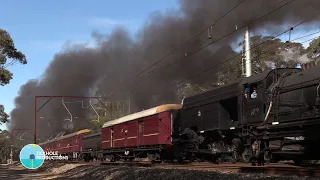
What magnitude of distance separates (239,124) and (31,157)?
24.2 feet

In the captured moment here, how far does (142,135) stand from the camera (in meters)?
21.2

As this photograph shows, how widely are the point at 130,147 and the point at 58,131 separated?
114 feet

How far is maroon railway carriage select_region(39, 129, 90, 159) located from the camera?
3788cm

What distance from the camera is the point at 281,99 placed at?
1217 centimetres

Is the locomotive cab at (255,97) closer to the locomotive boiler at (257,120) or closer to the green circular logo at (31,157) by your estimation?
the locomotive boiler at (257,120)

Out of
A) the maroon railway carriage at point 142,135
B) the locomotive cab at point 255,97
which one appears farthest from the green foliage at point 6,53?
the locomotive cab at point 255,97

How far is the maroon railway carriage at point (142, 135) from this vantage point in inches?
747

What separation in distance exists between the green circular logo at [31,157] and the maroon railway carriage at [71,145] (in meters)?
24.7

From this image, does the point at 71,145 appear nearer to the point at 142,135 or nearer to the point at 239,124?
the point at 142,135

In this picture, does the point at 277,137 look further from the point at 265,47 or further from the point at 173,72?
the point at 265,47

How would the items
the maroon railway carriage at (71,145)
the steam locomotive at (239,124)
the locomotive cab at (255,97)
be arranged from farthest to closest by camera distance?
the maroon railway carriage at (71,145), the locomotive cab at (255,97), the steam locomotive at (239,124)

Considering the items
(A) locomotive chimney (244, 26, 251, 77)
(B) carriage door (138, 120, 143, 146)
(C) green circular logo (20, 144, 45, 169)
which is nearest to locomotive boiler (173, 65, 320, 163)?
(B) carriage door (138, 120, 143, 146)

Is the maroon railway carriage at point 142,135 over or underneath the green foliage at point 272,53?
underneath

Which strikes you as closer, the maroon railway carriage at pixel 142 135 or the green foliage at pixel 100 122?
the maroon railway carriage at pixel 142 135
